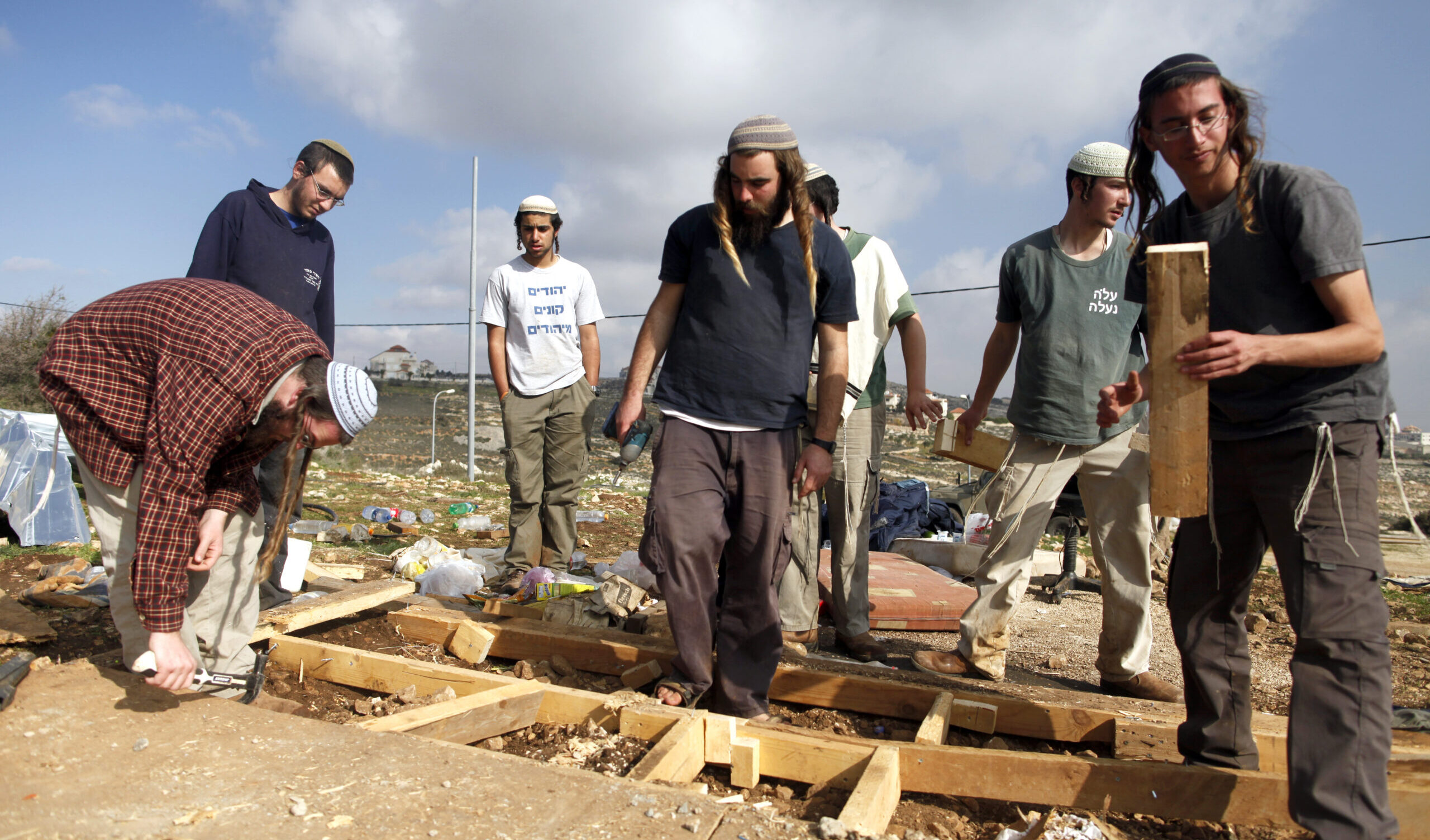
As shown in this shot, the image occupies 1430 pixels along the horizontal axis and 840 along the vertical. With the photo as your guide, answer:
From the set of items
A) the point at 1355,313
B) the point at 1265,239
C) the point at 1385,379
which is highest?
the point at 1265,239

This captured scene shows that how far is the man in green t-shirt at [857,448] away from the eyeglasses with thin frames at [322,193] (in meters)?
2.20

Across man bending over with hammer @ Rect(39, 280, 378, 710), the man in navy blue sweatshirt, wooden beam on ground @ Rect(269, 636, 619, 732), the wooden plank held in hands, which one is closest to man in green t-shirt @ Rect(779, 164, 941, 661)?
the wooden plank held in hands

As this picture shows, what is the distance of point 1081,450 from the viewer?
3480mm

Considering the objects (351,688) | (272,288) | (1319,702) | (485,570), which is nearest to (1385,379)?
(1319,702)

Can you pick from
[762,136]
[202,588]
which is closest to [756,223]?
[762,136]

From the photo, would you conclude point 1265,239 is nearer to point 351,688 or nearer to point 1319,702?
point 1319,702

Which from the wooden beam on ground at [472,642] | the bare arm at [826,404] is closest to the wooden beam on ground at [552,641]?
Result: the wooden beam on ground at [472,642]

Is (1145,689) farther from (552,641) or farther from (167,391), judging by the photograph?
(167,391)

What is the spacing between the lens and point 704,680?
3016 mm

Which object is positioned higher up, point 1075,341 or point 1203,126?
point 1203,126

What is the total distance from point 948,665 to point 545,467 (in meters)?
2.70

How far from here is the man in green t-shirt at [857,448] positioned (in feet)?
12.9

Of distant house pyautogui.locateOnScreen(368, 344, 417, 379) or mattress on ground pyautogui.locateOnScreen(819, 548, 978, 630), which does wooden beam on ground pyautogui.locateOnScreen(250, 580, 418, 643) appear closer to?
mattress on ground pyautogui.locateOnScreen(819, 548, 978, 630)

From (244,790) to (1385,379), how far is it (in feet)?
9.85
